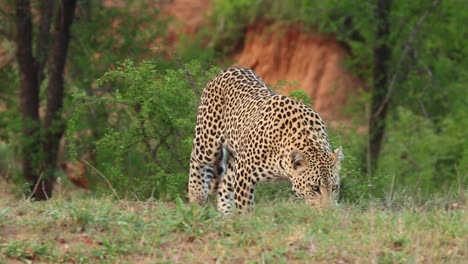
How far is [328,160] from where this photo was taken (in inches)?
444

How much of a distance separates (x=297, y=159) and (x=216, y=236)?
2243mm

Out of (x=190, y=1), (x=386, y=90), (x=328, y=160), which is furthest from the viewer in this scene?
(x=190, y=1)

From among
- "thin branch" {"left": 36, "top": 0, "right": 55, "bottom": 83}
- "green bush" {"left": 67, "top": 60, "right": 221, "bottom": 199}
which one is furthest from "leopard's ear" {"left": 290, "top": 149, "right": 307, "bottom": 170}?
"thin branch" {"left": 36, "top": 0, "right": 55, "bottom": 83}

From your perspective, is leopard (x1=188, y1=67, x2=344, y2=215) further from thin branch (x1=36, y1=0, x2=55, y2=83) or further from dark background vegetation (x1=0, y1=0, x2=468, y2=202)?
thin branch (x1=36, y1=0, x2=55, y2=83)

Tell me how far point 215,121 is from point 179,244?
13.5 ft

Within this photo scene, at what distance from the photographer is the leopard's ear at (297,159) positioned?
36.8 feet

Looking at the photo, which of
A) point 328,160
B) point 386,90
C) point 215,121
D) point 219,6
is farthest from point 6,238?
point 219,6

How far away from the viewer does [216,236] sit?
9211 mm

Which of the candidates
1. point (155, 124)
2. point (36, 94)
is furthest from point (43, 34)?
point (155, 124)

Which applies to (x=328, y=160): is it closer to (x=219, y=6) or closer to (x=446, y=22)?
(x=446, y=22)

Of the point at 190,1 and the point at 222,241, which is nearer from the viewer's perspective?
the point at 222,241

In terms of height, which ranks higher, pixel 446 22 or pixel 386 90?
pixel 446 22

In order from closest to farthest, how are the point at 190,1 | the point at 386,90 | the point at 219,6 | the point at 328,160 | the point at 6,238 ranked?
the point at 6,238, the point at 328,160, the point at 386,90, the point at 219,6, the point at 190,1

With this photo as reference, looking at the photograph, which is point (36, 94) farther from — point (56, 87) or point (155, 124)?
point (155, 124)
